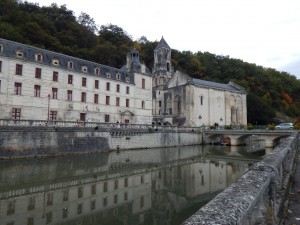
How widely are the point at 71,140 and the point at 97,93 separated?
419 inches

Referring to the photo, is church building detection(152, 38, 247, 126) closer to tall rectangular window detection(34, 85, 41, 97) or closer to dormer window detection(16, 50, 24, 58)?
tall rectangular window detection(34, 85, 41, 97)

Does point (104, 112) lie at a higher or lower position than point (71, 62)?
lower

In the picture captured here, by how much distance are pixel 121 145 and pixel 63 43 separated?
3320cm

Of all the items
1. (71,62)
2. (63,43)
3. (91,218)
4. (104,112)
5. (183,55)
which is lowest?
(91,218)

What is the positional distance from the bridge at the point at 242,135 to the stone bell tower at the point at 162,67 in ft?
52.4

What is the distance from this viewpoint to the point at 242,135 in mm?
36844

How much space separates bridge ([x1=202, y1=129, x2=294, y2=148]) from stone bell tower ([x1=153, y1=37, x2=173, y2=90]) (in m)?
16.0

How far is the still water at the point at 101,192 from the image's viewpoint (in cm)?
802

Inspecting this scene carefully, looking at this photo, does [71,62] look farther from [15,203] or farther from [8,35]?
[15,203]

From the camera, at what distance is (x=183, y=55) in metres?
75.3

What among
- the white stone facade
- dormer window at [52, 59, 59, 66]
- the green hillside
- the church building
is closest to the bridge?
the church building

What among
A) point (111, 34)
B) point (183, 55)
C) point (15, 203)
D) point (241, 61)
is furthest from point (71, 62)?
point (241, 61)

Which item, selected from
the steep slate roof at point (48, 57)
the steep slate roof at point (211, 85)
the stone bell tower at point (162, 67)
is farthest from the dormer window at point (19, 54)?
the stone bell tower at point (162, 67)

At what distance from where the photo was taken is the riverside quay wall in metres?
18.9
